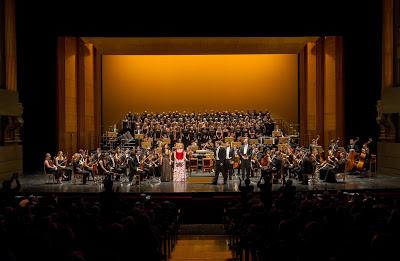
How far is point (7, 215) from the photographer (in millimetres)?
5555

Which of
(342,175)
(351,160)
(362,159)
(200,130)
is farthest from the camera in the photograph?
(200,130)

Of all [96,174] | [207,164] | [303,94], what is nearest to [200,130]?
[207,164]

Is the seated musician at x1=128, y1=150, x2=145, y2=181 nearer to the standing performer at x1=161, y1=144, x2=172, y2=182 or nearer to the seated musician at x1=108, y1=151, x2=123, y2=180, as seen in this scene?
the seated musician at x1=108, y1=151, x2=123, y2=180

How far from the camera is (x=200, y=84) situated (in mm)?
27578

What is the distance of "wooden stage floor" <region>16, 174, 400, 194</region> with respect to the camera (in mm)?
12898

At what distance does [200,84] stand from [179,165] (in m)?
12.5

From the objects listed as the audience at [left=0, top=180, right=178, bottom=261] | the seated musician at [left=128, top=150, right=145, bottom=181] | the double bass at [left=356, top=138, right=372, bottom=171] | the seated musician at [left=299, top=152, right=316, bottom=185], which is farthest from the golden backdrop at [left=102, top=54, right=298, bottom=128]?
the audience at [left=0, top=180, right=178, bottom=261]

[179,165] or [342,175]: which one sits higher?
[179,165]

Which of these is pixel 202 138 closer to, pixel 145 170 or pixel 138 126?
pixel 138 126

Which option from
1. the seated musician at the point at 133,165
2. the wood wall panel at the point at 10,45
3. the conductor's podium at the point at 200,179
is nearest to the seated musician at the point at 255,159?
the conductor's podium at the point at 200,179

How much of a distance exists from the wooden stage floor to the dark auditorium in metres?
0.07

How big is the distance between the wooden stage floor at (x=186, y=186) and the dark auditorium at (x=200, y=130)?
0.07 meters

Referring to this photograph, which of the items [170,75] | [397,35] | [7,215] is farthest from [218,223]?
[170,75]

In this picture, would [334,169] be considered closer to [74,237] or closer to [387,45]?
[387,45]
